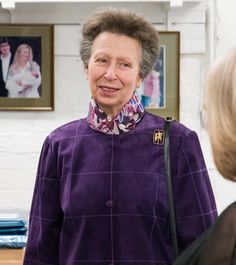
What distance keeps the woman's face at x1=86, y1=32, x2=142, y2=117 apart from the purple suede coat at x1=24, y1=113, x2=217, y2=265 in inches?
3.6

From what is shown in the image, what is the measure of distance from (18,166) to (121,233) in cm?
103

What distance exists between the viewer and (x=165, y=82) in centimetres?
216

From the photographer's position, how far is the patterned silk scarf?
1.35 metres

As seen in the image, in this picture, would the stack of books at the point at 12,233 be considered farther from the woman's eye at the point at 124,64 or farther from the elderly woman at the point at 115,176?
the woman's eye at the point at 124,64

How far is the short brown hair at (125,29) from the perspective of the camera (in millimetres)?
1346

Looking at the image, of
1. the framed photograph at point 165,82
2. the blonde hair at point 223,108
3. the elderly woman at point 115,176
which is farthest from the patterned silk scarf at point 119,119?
the framed photograph at point 165,82

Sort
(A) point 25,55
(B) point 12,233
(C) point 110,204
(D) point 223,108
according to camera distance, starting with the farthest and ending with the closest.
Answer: (A) point 25,55
(B) point 12,233
(C) point 110,204
(D) point 223,108

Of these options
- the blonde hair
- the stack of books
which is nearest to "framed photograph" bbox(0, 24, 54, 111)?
the stack of books

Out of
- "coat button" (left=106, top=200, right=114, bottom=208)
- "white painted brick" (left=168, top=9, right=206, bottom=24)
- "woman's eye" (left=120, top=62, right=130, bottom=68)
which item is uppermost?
"white painted brick" (left=168, top=9, right=206, bottom=24)

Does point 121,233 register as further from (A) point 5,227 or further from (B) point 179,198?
(A) point 5,227

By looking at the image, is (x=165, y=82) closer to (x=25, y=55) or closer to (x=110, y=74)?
(x=25, y=55)

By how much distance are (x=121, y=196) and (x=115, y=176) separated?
5cm

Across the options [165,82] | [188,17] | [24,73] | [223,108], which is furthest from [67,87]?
[223,108]

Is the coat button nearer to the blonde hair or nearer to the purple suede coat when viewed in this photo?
the purple suede coat
